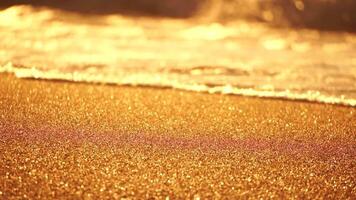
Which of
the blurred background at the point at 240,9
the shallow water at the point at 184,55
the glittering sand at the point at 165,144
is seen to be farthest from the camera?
the blurred background at the point at 240,9

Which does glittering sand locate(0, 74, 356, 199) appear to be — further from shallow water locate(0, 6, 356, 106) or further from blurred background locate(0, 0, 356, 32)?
blurred background locate(0, 0, 356, 32)

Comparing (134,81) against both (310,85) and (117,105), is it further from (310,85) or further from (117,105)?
(310,85)

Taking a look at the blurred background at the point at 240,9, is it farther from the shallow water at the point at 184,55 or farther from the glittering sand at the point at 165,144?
the glittering sand at the point at 165,144

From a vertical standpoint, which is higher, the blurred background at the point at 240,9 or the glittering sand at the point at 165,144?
the glittering sand at the point at 165,144

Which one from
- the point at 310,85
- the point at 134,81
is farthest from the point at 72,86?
the point at 310,85

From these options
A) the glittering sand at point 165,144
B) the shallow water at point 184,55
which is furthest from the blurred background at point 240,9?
the glittering sand at point 165,144

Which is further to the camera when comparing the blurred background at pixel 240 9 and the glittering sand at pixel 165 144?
the blurred background at pixel 240 9
